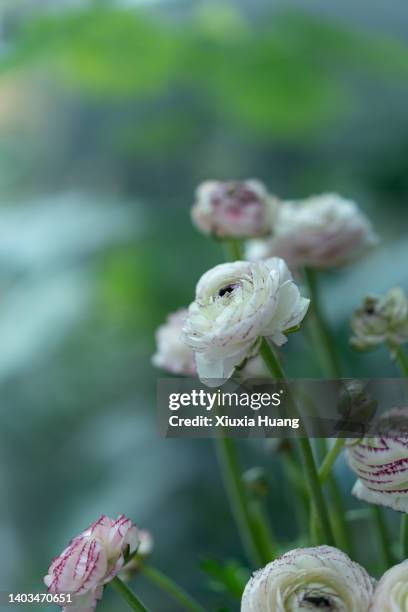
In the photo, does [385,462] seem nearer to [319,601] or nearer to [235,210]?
[319,601]

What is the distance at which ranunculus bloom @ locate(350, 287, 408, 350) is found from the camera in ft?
0.92

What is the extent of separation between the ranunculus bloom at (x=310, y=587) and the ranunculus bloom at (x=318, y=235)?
172 mm

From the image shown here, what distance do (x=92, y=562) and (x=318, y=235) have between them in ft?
0.60

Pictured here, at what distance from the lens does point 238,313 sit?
207 millimetres

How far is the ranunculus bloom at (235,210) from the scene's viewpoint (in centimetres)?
33

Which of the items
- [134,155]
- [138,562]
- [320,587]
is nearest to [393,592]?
[320,587]

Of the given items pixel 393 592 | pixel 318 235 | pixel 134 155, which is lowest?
pixel 393 592

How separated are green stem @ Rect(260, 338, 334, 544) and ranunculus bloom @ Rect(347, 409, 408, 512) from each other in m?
0.01

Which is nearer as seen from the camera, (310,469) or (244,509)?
(310,469)

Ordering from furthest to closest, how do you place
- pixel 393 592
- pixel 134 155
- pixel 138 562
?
pixel 134 155 → pixel 138 562 → pixel 393 592

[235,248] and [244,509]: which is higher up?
[235,248]

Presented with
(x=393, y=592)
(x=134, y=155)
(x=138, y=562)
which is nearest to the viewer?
(x=393, y=592)

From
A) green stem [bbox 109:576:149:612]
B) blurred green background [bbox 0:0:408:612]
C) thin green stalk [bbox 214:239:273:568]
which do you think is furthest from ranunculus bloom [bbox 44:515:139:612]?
blurred green background [bbox 0:0:408:612]

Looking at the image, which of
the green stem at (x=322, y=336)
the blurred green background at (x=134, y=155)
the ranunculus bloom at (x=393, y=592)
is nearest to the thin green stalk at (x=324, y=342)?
the green stem at (x=322, y=336)
